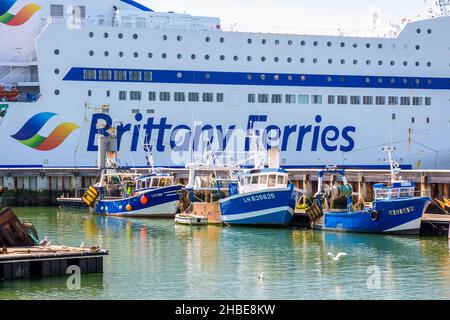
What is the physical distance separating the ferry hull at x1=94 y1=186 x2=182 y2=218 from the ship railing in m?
8.82

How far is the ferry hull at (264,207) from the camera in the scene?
2873 cm

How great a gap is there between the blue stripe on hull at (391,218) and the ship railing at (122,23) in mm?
15298

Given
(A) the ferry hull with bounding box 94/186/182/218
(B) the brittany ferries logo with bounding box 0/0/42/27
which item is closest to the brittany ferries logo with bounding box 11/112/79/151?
(B) the brittany ferries logo with bounding box 0/0/42/27

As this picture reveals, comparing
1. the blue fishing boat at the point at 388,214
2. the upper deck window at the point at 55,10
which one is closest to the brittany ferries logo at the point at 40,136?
the upper deck window at the point at 55,10

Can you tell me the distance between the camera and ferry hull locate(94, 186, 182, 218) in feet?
107

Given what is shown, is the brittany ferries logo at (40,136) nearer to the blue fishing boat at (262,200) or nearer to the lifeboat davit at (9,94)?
the lifeboat davit at (9,94)

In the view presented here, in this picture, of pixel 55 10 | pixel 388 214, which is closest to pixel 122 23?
pixel 55 10

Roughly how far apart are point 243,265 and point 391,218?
251 inches

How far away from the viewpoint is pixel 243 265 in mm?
21797

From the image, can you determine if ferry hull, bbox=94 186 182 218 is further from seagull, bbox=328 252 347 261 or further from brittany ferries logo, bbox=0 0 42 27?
seagull, bbox=328 252 347 261

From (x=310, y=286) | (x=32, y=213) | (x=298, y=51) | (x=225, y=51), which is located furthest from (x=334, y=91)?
(x=310, y=286)

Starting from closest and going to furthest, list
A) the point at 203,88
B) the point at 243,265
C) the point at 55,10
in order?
the point at 243,265 < the point at 55,10 < the point at 203,88

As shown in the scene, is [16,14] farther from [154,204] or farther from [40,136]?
[154,204]

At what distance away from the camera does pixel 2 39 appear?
39.2m
